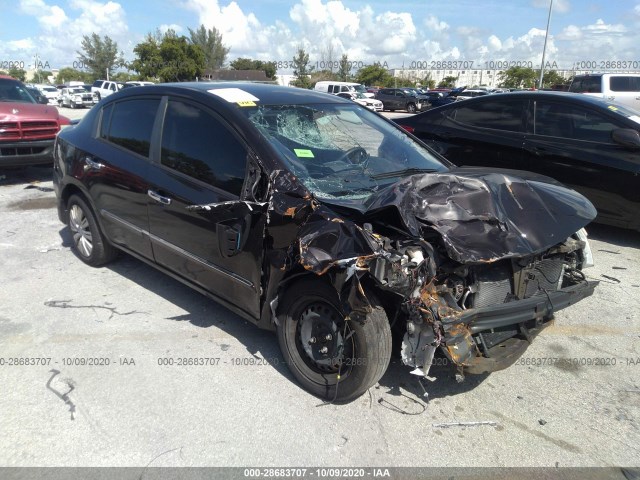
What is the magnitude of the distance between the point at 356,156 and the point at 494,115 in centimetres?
348

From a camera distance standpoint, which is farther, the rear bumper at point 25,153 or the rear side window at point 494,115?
the rear bumper at point 25,153

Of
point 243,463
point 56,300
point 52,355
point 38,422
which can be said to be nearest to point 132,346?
point 52,355

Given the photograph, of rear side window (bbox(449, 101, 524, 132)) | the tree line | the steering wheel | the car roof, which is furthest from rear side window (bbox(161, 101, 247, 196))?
the tree line

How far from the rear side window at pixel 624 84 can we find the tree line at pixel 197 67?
36.1 m

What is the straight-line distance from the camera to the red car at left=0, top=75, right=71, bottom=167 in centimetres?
851

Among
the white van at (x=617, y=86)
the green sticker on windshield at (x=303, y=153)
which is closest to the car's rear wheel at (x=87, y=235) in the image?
the green sticker on windshield at (x=303, y=153)

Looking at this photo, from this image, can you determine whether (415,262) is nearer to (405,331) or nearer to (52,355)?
(405,331)

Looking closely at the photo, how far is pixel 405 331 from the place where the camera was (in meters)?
2.81

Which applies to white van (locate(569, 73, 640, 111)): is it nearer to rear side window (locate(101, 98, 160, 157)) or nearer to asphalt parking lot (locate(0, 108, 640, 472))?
asphalt parking lot (locate(0, 108, 640, 472))

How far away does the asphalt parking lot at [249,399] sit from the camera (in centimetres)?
261

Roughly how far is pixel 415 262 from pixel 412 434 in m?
0.98

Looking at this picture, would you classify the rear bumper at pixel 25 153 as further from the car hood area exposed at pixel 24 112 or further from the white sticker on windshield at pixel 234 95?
the white sticker on windshield at pixel 234 95

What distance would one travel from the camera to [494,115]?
21.0 feet

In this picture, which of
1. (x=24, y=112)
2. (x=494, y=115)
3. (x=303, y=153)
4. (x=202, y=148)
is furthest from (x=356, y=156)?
(x=24, y=112)
